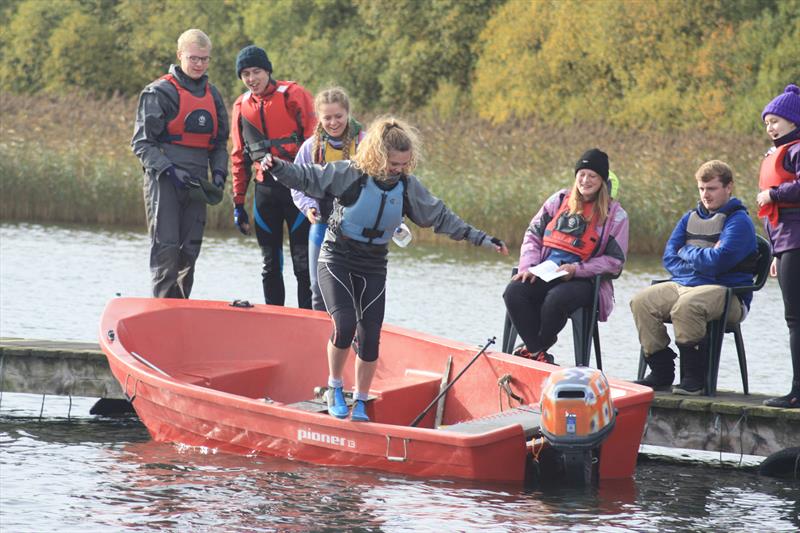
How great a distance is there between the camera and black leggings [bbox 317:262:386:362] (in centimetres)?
741

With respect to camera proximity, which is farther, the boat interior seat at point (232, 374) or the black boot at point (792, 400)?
the boat interior seat at point (232, 374)

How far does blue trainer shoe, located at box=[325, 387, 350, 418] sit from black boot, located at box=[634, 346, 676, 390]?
1803 mm

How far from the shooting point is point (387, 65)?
4309 cm

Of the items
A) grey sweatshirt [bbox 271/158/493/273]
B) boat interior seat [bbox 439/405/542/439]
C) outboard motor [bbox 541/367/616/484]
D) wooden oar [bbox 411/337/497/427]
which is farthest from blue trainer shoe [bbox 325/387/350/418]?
outboard motor [bbox 541/367/616/484]

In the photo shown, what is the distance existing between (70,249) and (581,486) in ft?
39.0

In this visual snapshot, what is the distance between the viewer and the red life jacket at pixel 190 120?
918 cm

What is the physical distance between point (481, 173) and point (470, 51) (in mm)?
22329

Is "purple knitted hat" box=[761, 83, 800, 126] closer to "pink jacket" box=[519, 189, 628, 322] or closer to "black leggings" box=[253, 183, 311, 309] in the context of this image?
"pink jacket" box=[519, 189, 628, 322]

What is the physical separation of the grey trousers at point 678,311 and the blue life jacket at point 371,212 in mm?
1621

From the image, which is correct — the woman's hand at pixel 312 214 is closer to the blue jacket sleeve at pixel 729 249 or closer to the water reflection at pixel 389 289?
the blue jacket sleeve at pixel 729 249

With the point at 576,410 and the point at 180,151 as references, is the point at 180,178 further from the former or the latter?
the point at 576,410

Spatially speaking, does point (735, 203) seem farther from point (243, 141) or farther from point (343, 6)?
point (343, 6)

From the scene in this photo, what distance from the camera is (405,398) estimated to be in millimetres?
8117

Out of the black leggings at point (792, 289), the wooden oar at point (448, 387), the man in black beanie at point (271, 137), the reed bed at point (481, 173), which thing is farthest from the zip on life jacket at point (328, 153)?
the reed bed at point (481, 173)
